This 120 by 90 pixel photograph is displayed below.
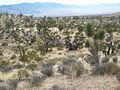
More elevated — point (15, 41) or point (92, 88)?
point (92, 88)

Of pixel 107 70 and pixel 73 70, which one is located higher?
pixel 107 70

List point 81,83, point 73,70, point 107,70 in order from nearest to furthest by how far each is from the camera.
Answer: point 81,83 < point 107,70 < point 73,70

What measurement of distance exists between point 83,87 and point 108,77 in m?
2.01

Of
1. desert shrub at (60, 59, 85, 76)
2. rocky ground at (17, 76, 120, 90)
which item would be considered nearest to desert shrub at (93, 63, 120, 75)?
desert shrub at (60, 59, 85, 76)

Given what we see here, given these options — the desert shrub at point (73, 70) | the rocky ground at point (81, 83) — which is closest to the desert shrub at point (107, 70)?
the desert shrub at point (73, 70)

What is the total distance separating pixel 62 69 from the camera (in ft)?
52.2

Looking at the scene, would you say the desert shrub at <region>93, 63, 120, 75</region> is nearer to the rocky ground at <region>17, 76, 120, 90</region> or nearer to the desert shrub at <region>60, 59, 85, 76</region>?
the desert shrub at <region>60, 59, 85, 76</region>

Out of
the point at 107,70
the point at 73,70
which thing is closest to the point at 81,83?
the point at 107,70

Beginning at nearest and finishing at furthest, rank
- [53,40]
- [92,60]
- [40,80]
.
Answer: [40,80] < [92,60] < [53,40]

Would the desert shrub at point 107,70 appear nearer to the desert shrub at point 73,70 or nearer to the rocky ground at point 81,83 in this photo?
the desert shrub at point 73,70

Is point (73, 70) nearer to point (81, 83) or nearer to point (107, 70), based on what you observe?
point (107, 70)

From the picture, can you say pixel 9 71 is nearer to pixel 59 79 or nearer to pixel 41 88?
pixel 59 79

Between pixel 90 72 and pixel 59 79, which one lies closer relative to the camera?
pixel 59 79

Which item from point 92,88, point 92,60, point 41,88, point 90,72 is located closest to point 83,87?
point 92,88
